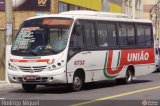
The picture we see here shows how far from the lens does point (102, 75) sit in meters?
22.4

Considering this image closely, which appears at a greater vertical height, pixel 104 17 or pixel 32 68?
pixel 104 17

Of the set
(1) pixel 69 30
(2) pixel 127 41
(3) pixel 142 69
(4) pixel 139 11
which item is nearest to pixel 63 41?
(1) pixel 69 30

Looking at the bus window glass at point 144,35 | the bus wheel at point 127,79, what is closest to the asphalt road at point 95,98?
the bus wheel at point 127,79

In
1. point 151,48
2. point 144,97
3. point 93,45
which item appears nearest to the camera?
point 144,97

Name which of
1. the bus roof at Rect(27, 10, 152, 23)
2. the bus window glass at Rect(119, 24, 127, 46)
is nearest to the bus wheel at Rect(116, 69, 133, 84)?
the bus window glass at Rect(119, 24, 127, 46)

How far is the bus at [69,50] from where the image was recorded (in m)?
19.7

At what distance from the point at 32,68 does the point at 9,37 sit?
5.74 m

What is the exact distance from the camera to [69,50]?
65.6ft

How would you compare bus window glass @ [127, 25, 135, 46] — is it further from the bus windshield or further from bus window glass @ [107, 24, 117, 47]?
the bus windshield

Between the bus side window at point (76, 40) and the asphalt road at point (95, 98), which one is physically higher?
the bus side window at point (76, 40)

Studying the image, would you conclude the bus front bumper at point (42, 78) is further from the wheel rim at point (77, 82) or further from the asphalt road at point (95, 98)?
the wheel rim at point (77, 82)

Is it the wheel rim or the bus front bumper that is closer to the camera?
the bus front bumper

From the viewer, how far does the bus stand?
1967cm

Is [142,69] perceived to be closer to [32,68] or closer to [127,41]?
[127,41]
